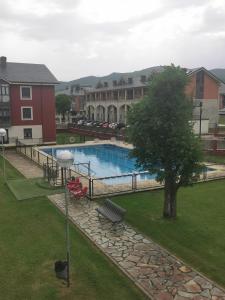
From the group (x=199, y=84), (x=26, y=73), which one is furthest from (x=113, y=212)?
(x=199, y=84)

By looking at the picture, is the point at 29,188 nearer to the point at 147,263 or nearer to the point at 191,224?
the point at 191,224

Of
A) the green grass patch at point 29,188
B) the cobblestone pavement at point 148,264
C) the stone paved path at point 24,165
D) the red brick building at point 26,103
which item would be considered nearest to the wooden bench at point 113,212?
the cobblestone pavement at point 148,264

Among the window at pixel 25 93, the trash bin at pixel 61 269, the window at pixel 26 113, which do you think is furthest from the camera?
the window at pixel 26 113

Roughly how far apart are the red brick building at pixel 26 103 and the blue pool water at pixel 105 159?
5128 millimetres

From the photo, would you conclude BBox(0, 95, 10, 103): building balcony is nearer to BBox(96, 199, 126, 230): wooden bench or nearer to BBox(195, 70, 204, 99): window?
BBox(96, 199, 126, 230): wooden bench

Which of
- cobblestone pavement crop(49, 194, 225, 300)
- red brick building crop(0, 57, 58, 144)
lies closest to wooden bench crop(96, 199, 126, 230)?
cobblestone pavement crop(49, 194, 225, 300)

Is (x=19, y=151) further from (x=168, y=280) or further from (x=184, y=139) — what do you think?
(x=168, y=280)

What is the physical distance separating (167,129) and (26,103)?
31316 millimetres

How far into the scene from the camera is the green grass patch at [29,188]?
56.9 feet

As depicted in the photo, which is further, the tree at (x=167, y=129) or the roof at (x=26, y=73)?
the roof at (x=26, y=73)

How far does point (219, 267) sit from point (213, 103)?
50.7 m

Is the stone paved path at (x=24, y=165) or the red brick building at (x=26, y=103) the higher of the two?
the red brick building at (x=26, y=103)

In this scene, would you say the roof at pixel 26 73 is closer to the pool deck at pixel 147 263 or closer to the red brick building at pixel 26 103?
the red brick building at pixel 26 103

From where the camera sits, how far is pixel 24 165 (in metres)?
26.7
